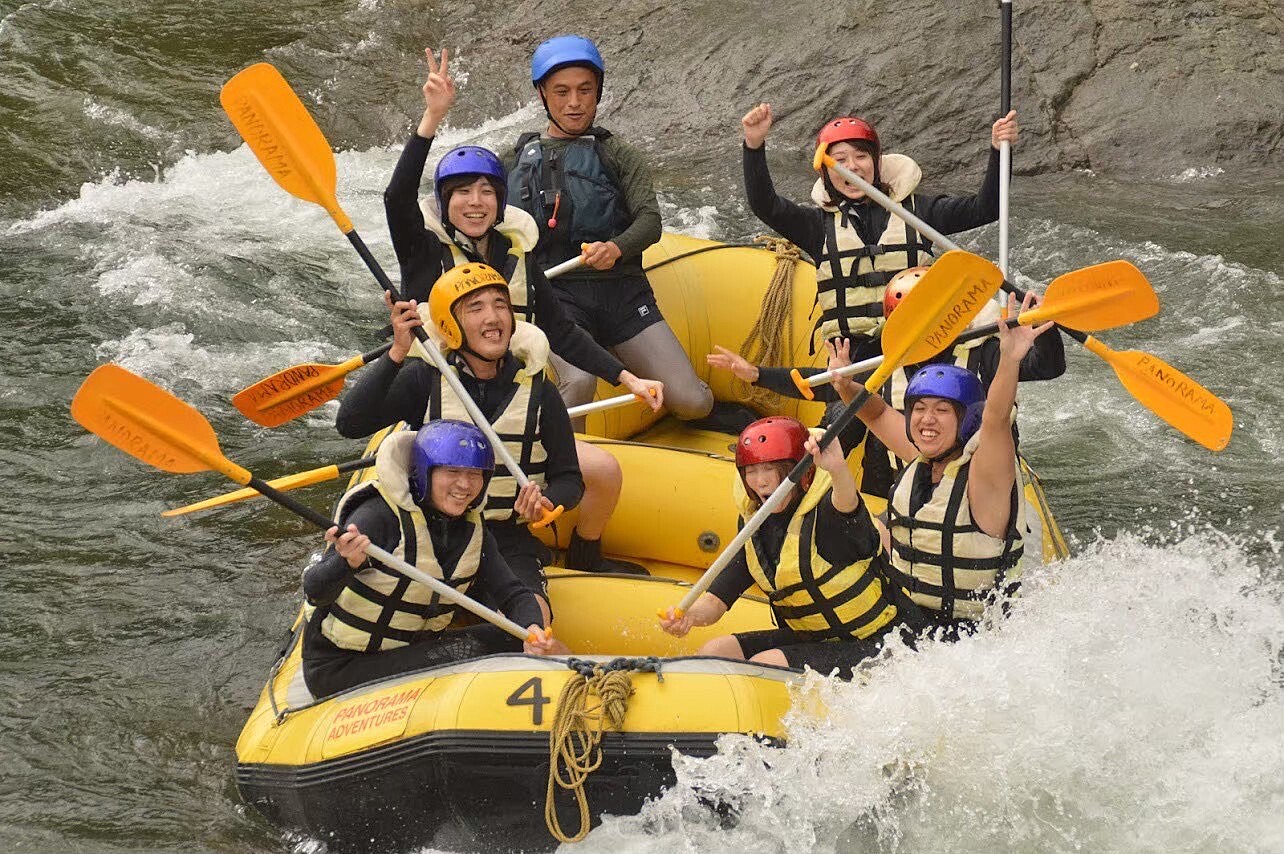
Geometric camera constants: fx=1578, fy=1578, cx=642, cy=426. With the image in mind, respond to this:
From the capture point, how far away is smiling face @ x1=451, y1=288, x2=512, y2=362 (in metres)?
4.23

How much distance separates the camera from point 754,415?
5.85m

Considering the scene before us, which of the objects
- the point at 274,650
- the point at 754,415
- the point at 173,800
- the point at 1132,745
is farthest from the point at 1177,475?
the point at 173,800

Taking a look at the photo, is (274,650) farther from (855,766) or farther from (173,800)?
(855,766)

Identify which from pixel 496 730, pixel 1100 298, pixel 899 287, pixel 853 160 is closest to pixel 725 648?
pixel 496 730

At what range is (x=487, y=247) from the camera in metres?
4.75

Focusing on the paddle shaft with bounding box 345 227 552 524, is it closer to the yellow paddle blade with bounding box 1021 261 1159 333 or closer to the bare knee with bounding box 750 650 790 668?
the bare knee with bounding box 750 650 790 668

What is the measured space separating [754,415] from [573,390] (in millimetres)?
906

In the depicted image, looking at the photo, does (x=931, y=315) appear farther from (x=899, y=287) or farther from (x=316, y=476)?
(x=316, y=476)

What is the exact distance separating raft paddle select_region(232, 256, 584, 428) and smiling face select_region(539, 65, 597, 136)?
1.12 m

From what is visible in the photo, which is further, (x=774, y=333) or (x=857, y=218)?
(x=774, y=333)

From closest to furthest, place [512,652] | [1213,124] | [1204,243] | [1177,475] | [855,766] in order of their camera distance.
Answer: [855,766] → [512,652] → [1177,475] → [1204,243] → [1213,124]

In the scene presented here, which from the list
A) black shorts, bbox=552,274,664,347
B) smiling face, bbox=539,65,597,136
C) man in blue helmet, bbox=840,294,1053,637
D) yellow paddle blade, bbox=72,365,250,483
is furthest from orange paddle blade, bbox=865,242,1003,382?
yellow paddle blade, bbox=72,365,250,483

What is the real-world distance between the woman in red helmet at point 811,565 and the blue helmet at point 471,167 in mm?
1209

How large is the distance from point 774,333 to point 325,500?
1866 mm
